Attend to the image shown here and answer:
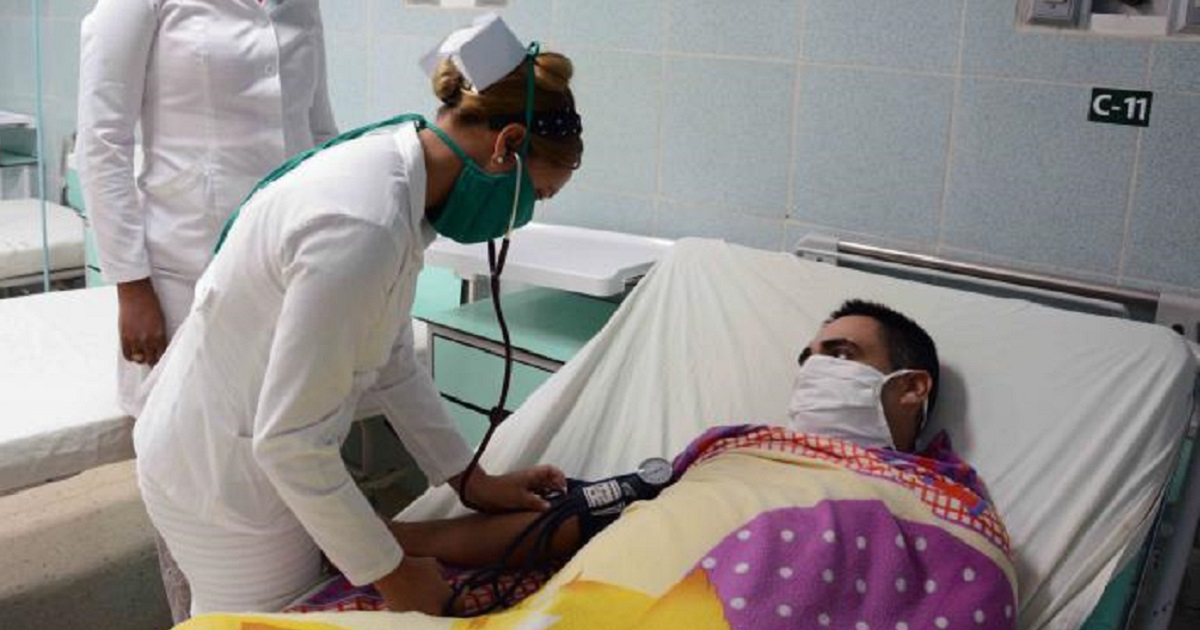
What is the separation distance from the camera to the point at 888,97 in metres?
2.18

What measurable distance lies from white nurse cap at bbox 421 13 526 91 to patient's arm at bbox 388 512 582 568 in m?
0.67

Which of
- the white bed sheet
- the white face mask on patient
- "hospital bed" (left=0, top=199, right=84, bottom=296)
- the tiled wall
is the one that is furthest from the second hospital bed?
"hospital bed" (left=0, top=199, right=84, bottom=296)

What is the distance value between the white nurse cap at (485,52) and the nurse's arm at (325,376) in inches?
8.0

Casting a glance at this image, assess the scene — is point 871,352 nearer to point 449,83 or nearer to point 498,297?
point 498,297

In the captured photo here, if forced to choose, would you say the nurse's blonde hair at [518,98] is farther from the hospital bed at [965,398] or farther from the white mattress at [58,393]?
the white mattress at [58,393]

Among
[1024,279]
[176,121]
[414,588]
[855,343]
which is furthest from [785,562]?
[176,121]

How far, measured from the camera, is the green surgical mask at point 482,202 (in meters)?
1.21

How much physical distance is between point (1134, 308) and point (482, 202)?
1.32 metres

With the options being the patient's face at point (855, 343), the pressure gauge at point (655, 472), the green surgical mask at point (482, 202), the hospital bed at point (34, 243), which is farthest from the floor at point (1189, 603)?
the hospital bed at point (34, 243)

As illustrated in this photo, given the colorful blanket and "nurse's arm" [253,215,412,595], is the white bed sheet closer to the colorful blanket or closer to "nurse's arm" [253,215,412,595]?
the colorful blanket

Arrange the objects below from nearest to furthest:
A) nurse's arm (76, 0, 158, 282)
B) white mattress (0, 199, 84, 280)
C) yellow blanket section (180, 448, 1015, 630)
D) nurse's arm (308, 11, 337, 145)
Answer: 1. yellow blanket section (180, 448, 1015, 630)
2. nurse's arm (76, 0, 158, 282)
3. nurse's arm (308, 11, 337, 145)
4. white mattress (0, 199, 84, 280)

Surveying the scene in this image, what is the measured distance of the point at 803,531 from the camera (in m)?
1.34

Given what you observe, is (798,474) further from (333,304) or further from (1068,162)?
(1068,162)

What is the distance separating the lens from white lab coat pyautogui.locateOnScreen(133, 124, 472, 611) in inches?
43.5
